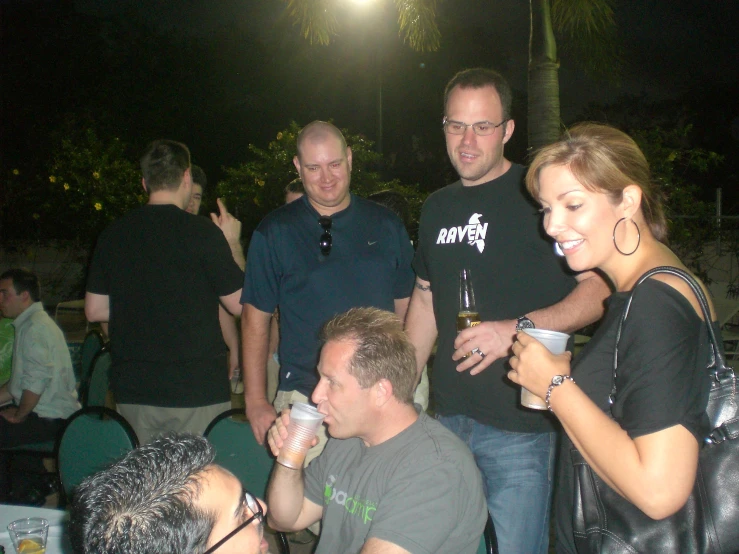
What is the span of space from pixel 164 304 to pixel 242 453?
3.13 ft

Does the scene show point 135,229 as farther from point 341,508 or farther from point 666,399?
point 666,399

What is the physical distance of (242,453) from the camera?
315cm

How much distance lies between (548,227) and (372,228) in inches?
66.5

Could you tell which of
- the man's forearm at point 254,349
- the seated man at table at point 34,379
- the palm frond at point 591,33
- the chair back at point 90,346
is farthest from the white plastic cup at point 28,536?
the palm frond at point 591,33

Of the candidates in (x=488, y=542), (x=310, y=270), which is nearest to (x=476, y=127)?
(x=310, y=270)

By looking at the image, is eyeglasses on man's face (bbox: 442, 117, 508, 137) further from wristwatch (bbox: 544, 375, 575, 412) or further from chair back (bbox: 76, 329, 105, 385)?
chair back (bbox: 76, 329, 105, 385)

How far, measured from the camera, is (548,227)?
5.82 ft

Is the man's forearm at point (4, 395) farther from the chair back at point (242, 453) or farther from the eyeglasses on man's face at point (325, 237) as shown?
the eyeglasses on man's face at point (325, 237)

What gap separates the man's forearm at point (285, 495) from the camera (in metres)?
2.34

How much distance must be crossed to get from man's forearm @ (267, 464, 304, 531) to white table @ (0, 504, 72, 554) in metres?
0.70

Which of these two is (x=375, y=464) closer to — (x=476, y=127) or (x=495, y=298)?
(x=495, y=298)

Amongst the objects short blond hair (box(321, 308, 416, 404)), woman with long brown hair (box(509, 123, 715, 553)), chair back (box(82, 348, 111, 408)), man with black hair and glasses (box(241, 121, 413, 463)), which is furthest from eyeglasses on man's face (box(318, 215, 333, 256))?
chair back (box(82, 348, 111, 408))

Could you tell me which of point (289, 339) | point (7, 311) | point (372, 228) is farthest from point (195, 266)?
point (7, 311)

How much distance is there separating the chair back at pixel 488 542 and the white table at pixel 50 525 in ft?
4.58
